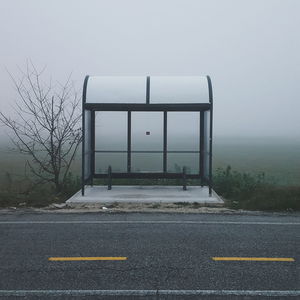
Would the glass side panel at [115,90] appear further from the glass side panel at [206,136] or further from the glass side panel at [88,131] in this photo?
the glass side panel at [206,136]

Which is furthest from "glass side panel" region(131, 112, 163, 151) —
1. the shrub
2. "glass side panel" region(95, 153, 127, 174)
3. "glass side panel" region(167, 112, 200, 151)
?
the shrub

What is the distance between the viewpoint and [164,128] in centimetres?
1230

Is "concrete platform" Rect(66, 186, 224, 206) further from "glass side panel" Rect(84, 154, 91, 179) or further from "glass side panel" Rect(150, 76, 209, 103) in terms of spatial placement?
"glass side panel" Rect(150, 76, 209, 103)

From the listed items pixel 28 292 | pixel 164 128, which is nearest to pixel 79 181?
pixel 164 128

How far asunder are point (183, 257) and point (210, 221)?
240cm

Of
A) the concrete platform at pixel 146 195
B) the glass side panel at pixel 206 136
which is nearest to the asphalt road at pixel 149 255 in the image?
the concrete platform at pixel 146 195

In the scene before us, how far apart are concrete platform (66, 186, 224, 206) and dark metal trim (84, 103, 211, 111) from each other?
2.45 metres

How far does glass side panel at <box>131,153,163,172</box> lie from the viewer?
12248mm

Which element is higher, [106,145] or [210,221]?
[106,145]

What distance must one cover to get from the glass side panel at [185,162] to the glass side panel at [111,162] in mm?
1480

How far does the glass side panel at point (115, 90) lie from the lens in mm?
11070

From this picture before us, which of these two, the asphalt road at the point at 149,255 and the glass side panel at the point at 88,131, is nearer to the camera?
the asphalt road at the point at 149,255

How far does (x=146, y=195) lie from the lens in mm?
10836

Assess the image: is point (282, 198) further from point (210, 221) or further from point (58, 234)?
point (58, 234)
